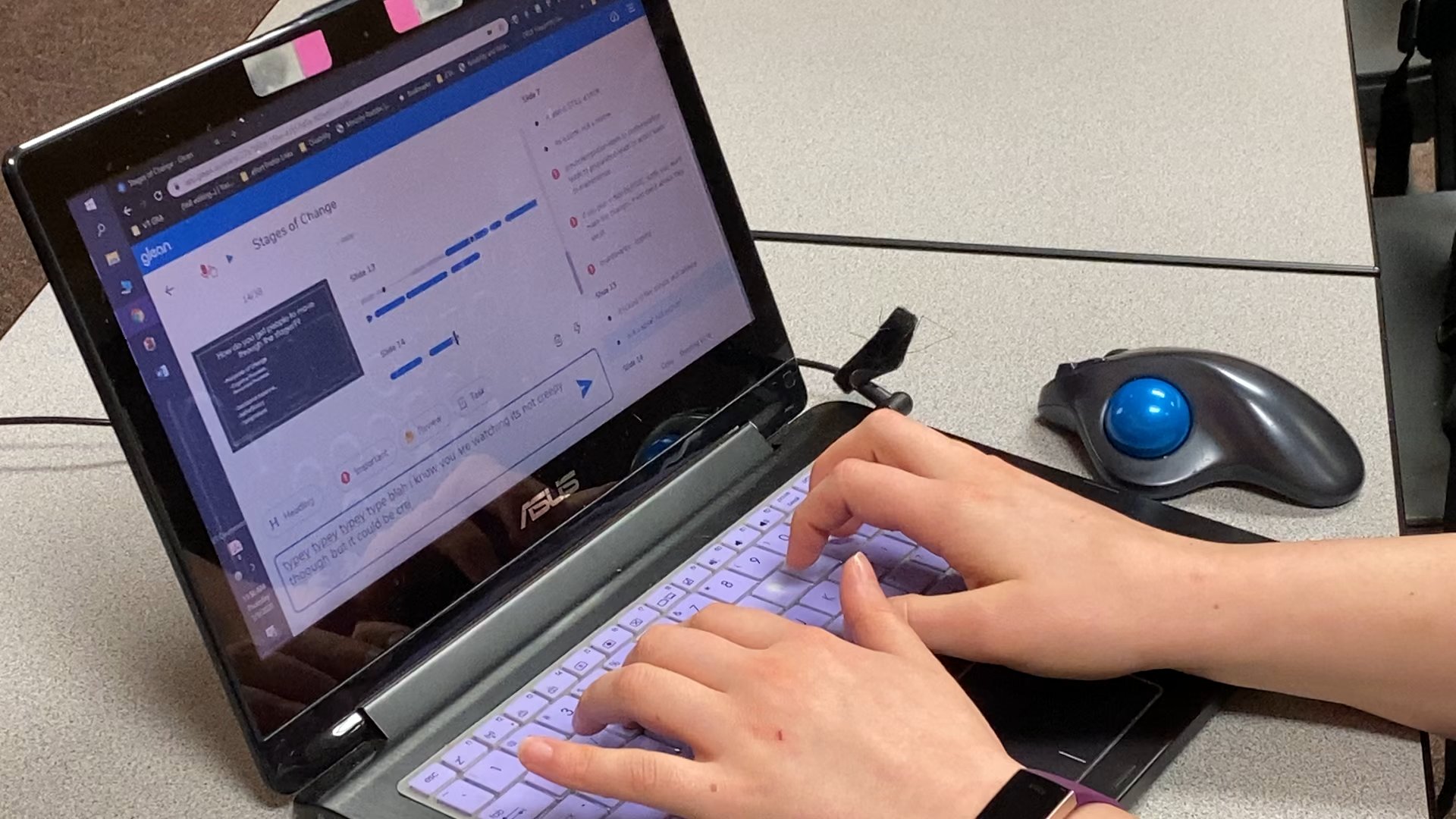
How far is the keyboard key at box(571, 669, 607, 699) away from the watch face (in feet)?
0.60

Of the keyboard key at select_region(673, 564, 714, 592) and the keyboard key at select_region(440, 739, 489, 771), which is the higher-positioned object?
the keyboard key at select_region(673, 564, 714, 592)

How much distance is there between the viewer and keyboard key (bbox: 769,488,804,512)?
68 cm

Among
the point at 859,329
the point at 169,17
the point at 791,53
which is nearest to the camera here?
the point at 859,329

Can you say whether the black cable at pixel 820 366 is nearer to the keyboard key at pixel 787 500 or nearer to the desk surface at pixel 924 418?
the desk surface at pixel 924 418

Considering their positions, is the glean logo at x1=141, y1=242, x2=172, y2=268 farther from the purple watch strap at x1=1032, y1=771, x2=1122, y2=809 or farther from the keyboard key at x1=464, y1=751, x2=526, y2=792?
the purple watch strap at x1=1032, y1=771, x2=1122, y2=809

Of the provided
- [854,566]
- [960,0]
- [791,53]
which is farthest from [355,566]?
[960,0]

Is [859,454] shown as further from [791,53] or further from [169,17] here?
[169,17]

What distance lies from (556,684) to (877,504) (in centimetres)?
17

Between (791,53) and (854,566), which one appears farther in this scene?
(791,53)

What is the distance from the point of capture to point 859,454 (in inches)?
25.7

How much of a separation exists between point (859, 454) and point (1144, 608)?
16cm

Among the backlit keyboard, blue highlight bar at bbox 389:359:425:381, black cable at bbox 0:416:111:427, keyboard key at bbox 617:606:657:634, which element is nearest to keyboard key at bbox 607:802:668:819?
the backlit keyboard

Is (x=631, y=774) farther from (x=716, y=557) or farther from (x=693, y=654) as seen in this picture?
(x=716, y=557)

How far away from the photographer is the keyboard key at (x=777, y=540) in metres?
0.65
